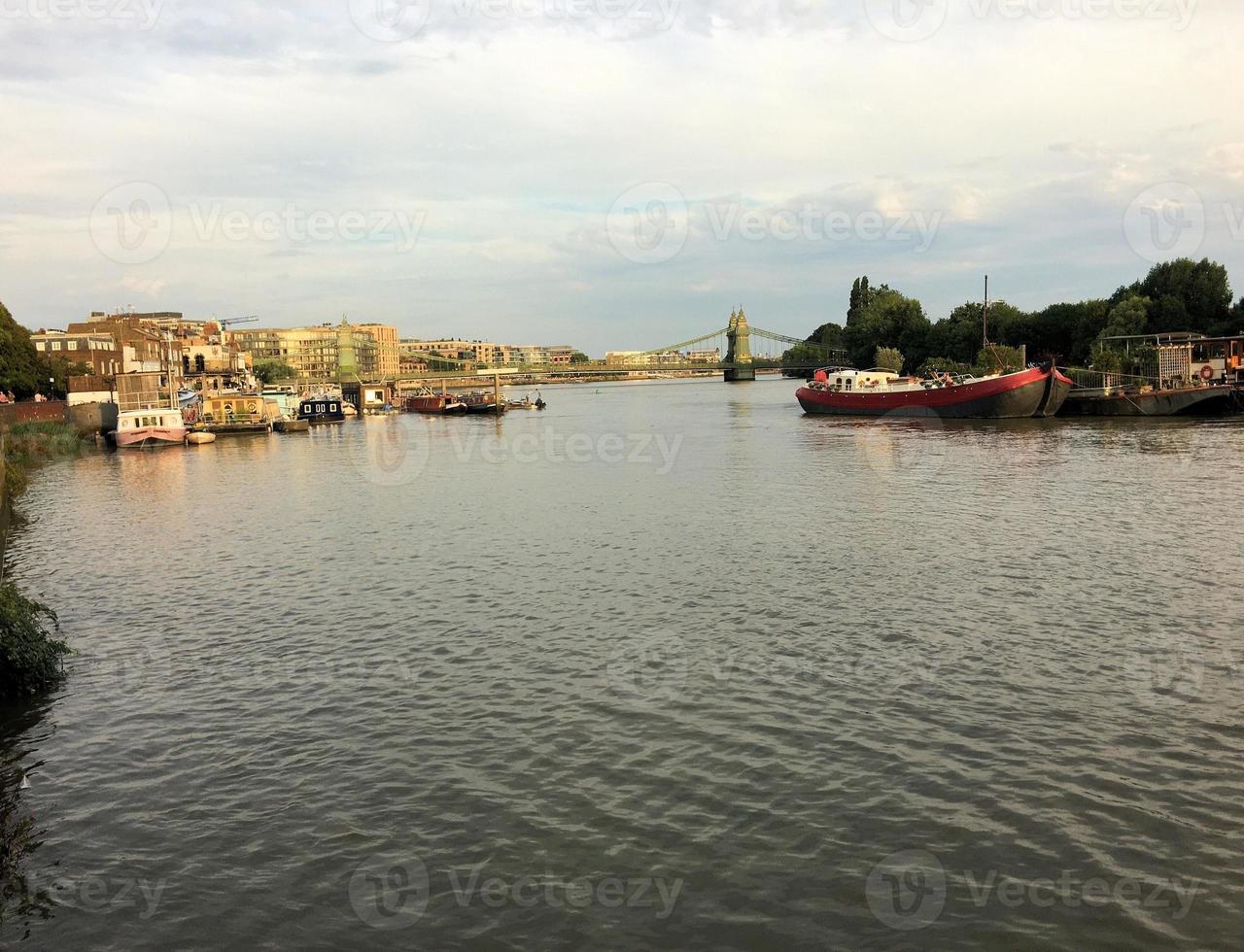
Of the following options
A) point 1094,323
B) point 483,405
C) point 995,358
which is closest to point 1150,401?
point 995,358

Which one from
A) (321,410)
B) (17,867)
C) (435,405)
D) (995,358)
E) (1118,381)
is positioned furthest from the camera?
(435,405)

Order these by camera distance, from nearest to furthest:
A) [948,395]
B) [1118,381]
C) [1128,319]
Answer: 1. [1118,381]
2. [948,395]
3. [1128,319]

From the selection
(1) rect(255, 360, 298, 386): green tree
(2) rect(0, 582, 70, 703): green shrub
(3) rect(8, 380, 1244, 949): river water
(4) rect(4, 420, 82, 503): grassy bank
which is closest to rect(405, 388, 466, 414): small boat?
(4) rect(4, 420, 82, 503): grassy bank

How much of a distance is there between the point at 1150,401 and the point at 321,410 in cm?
7949

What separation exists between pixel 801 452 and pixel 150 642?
3964 centimetres

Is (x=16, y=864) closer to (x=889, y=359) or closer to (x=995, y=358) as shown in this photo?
(x=995, y=358)

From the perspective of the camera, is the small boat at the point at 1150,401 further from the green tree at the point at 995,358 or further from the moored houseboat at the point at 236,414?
the moored houseboat at the point at 236,414

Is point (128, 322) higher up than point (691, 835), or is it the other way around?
point (128, 322)

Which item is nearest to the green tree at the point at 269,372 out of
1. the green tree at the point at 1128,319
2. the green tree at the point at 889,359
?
the green tree at the point at 889,359

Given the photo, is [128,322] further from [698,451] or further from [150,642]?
[150,642]

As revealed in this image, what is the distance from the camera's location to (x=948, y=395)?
7294 centimetres

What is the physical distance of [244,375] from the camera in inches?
4577

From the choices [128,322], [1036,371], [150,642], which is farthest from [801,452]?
[128,322]

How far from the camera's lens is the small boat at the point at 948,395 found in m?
68.6
